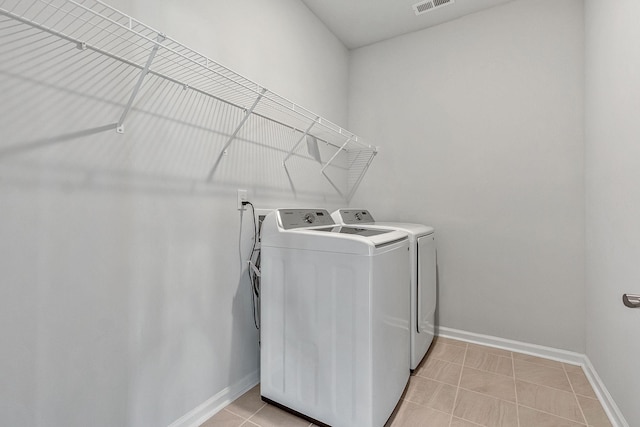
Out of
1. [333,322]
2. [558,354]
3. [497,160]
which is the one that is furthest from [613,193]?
[333,322]

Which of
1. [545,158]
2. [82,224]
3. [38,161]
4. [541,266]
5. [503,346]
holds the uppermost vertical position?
[545,158]

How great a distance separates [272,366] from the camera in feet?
5.47

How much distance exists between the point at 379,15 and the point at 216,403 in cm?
313

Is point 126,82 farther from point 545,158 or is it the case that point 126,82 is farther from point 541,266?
point 541,266

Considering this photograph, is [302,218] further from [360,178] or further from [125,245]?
[360,178]

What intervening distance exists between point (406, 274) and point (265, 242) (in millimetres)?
867

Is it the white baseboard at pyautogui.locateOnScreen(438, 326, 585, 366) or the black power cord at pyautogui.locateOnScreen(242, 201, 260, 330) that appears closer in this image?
the black power cord at pyautogui.locateOnScreen(242, 201, 260, 330)

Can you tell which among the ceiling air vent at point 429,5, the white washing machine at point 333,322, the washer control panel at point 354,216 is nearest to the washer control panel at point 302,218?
the white washing machine at point 333,322

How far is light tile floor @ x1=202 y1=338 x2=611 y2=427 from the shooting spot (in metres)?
1.56

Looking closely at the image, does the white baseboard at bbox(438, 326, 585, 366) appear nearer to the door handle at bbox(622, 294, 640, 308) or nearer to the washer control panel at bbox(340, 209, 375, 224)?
the washer control panel at bbox(340, 209, 375, 224)

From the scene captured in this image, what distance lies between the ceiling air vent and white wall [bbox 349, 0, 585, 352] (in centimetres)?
26

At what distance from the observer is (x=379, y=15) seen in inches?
101

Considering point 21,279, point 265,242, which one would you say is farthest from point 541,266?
point 21,279

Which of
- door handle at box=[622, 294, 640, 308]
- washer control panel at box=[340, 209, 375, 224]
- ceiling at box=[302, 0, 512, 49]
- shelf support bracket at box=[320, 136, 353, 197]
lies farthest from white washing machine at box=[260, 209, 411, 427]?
ceiling at box=[302, 0, 512, 49]
